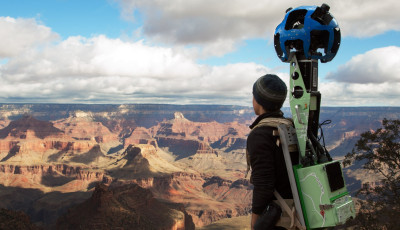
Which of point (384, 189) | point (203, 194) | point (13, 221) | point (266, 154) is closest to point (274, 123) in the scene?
point (266, 154)

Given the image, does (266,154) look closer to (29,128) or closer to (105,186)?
(105,186)

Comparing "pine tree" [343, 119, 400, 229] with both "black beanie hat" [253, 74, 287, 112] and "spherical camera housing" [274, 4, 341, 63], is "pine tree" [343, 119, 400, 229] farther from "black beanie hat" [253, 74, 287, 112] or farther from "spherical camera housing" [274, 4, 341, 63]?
"black beanie hat" [253, 74, 287, 112]

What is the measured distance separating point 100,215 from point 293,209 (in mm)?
47984

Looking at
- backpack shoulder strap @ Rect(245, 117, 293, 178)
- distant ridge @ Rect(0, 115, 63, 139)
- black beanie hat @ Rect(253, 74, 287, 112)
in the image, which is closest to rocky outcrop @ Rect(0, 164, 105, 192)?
distant ridge @ Rect(0, 115, 63, 139)

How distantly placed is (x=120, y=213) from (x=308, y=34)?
49.3 m

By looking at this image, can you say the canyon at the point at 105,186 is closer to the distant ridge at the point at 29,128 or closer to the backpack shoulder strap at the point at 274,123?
the distant ridge at the point at 29,128

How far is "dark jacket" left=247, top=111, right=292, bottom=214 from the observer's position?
4.12 meters

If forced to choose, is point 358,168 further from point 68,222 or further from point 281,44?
point 281,44

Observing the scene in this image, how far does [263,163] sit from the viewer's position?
162 inches

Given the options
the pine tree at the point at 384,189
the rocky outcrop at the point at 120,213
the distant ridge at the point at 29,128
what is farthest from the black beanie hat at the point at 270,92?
the distant ridge at the point at 29,128

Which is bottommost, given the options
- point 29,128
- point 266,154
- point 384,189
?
point 29,128

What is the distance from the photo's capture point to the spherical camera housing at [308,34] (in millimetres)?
4680

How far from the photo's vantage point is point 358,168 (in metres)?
139

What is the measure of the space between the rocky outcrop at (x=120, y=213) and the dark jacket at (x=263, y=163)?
148ft
